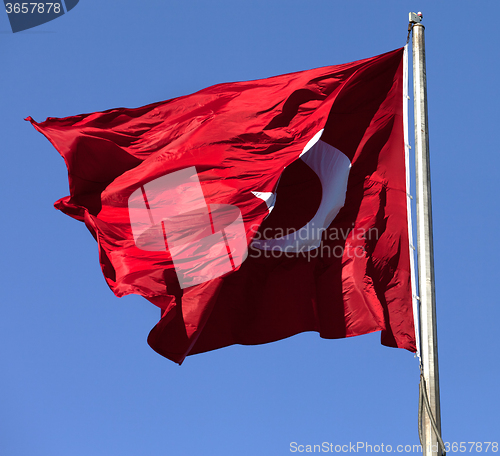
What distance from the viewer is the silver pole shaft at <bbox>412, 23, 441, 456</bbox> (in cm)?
1155

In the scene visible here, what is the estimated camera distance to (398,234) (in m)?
13.8

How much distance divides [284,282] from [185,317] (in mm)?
2257

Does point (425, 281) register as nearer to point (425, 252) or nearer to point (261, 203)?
point (425, 252)

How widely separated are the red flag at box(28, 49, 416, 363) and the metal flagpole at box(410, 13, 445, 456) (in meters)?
1.31

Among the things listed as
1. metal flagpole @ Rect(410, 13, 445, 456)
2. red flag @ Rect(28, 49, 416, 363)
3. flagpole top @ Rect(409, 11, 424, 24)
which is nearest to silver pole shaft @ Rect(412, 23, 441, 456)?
metal flagpole @ Rect(410, 13, 445, 456)

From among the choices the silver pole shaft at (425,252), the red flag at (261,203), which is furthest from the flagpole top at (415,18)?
the red flag at (261,203)

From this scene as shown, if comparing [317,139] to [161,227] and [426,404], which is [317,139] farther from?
[426,404]

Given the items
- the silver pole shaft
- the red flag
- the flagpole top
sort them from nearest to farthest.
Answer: the silver pole shaft → the flagpole top → the red flag

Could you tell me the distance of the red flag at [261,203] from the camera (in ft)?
44.4

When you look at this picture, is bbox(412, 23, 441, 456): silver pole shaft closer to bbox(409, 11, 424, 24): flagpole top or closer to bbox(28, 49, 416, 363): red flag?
bbox(409, 11, 424, 24): flagpole top

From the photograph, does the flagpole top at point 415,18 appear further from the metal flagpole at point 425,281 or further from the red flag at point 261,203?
the red flag at point 261,203

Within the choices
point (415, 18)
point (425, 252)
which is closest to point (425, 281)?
point (425, 252)

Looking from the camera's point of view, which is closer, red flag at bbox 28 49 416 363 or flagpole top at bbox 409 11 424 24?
flagpole top at bbox 409 11 424 24

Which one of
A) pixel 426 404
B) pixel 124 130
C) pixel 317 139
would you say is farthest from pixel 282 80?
pixel 426 404
